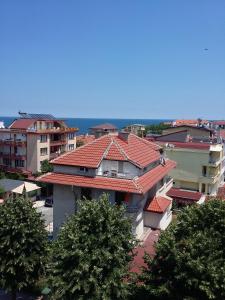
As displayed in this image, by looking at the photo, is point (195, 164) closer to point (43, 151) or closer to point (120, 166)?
point (120, 166)

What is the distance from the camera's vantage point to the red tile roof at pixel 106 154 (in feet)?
111

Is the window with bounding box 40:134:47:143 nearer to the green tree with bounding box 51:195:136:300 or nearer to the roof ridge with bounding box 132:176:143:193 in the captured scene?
the roof ridge with bounding box 132:176:143:193

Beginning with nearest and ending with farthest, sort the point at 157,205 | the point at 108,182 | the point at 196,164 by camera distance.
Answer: the point at 108,182 < the point at 157,205 < the point at 196,164

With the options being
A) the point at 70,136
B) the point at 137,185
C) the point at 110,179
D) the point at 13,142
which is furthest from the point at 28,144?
the point at 137,185

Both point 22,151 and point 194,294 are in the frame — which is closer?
point 194,294

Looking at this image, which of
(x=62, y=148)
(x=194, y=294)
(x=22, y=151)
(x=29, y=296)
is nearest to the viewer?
(x=194, y=294)

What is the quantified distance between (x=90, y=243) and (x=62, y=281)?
8.85 feet

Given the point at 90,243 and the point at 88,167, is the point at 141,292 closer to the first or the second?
the point at 90,243

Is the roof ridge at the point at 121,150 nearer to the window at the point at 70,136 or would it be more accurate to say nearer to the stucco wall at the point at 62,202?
the stucco wall at the point at 62,202

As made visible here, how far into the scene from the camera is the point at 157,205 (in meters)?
37.3

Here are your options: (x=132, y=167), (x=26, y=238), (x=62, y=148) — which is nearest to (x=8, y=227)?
(x=26, y=238)

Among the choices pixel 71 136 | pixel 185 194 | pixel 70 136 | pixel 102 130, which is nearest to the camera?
pixel 185 194

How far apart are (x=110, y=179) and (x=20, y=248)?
12.0 metres

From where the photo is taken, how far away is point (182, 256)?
1783cm
